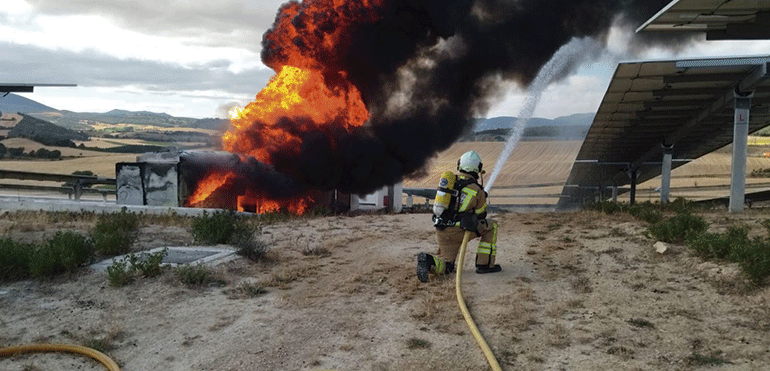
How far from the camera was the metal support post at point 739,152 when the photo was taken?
14922 mm

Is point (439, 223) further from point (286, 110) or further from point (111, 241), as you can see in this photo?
point (286, 110)

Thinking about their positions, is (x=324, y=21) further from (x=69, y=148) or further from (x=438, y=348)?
(x=69, y=148)

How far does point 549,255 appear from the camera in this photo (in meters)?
9.94

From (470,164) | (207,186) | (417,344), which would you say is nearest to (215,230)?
(470,164)

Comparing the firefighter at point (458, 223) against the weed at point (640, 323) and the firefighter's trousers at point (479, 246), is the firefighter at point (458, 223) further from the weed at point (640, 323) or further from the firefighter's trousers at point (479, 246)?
the weed at point (640, 323)

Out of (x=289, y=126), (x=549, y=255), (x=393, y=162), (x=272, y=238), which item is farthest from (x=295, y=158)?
(x=549, y=255)

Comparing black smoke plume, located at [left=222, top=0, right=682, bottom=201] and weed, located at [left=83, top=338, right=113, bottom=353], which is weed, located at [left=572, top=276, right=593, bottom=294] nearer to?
weed, located at [left=83, top=338, right=113, bottom=353]

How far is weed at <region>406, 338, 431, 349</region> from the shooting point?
6105 mm

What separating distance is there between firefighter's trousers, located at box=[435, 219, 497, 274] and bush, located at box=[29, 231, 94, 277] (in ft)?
17.8

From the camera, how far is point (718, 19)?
9117 mm

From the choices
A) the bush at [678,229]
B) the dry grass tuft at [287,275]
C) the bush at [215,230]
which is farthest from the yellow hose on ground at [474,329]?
the bush at [215,230]

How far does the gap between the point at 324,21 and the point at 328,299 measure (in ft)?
44.7

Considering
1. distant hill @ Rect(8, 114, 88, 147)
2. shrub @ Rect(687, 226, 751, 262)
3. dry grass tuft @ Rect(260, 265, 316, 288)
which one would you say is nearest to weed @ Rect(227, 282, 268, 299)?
dry grass tuft @ Rect(260, 265, 316, 288)

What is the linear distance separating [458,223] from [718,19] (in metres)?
4.87
